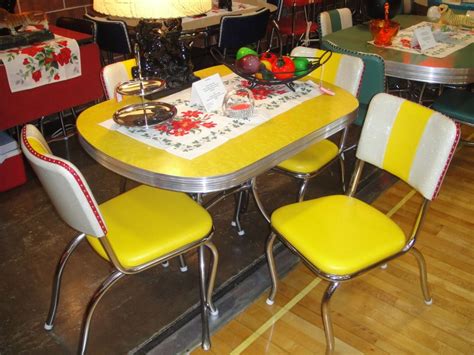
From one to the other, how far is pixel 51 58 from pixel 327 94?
5.53 ft

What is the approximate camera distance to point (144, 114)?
1.68 metres

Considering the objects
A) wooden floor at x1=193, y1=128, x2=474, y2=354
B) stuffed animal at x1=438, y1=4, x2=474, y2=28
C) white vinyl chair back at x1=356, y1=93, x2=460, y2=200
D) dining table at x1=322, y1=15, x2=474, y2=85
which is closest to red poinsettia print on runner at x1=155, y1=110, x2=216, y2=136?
white vinyl chair back at x1=356, y1=93, x2=460, y2=200

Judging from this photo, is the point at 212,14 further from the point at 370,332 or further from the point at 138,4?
the point at 370,332

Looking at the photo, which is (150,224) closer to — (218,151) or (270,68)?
(218,151)

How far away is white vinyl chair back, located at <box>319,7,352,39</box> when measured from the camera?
3.01m

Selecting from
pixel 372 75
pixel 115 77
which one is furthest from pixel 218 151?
pixel 372 75

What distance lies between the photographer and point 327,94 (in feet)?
6.36

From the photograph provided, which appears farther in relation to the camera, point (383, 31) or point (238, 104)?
point (383, 31)

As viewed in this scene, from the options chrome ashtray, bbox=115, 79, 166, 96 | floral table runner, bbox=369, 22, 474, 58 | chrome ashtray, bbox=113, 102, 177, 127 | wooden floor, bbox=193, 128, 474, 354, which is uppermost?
chrome ashtray, bbox=115, 79, 166, 96

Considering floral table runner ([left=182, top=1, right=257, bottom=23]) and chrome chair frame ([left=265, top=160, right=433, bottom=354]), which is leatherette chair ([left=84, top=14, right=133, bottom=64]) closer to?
floral table runner ([left=182, top=1, right=257, bottom=23])

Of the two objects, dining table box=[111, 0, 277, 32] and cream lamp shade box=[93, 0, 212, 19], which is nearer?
cream lamp shade box=[93, 0, 212, 19]

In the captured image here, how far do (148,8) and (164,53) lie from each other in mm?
531

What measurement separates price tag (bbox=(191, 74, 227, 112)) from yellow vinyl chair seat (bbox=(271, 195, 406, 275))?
487 mm

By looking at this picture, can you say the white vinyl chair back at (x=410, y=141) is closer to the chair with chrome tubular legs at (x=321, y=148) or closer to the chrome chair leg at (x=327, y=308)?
the chair with chrome tubular legs at (x=321, y=148)
